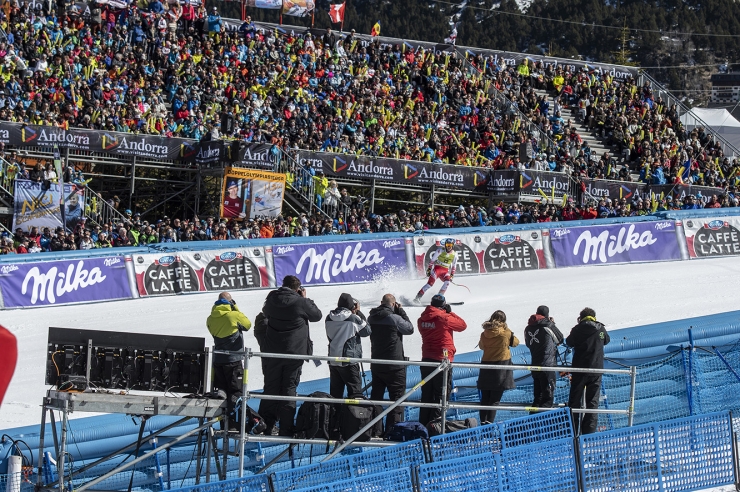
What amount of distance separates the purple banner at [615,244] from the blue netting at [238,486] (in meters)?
17.5

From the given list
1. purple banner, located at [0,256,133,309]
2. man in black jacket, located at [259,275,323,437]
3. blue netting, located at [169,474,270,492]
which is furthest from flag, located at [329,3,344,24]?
blue netting, located at [169,474,270,492]

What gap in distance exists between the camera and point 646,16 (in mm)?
166125

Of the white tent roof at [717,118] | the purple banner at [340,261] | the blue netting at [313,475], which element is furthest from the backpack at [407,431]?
the white tent roof at [717,118]

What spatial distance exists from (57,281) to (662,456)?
1340cm

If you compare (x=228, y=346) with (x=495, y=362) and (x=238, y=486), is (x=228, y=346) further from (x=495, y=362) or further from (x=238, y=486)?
(x=495, y=362)

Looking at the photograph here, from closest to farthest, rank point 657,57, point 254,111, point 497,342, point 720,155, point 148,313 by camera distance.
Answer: point 497,342, point 148,313, point 254,111, point 720,155, point 657,57

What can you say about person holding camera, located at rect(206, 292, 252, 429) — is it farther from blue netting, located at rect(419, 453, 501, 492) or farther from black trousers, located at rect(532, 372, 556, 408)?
black trousers, located at rect(532, 372, 556, 408)

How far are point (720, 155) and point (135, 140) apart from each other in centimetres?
2102

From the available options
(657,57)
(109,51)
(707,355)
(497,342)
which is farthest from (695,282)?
(657,57)

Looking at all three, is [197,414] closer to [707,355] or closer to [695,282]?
[707,355]

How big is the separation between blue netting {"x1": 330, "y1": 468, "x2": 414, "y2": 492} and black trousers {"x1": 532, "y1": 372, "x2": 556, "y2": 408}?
12.1 ft

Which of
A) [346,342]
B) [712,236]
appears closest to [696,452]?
[346,342]

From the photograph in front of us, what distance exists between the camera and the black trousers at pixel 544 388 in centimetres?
1167

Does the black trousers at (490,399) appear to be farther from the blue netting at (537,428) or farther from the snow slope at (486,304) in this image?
the snow slope at (486,304)
